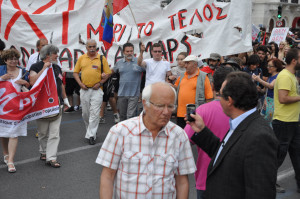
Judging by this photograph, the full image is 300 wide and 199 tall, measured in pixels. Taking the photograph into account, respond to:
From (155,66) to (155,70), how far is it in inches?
3.0

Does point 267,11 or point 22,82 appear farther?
point 267,11

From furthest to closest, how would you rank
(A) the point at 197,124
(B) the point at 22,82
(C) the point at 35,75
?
(C) the point at 35,75
(B) the point at 22,82
(A) the point at 197,124

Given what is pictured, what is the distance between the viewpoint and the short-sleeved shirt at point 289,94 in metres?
4.75

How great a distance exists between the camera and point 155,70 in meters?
7.39

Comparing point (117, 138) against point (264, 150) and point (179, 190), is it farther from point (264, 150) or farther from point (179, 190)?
point (264, 150)

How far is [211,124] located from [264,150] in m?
1.04

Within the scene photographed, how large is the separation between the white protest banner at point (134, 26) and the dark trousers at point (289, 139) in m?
2.40

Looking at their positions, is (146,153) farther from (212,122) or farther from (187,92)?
(187,92)

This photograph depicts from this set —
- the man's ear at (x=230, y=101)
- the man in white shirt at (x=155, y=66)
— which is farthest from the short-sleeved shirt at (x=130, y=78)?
the man's ear at (x=230, y=101)

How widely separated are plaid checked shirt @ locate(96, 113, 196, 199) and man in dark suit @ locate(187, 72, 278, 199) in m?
0.27

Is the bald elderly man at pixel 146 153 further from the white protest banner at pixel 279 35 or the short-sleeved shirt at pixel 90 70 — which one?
the white protest banner at pixel 279 35

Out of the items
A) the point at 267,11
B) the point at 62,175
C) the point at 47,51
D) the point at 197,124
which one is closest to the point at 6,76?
the point at 47,51

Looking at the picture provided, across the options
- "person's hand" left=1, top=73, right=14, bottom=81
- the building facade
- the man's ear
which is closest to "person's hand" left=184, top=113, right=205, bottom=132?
the man's ear

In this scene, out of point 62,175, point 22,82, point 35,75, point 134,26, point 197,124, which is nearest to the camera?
point 197,124
